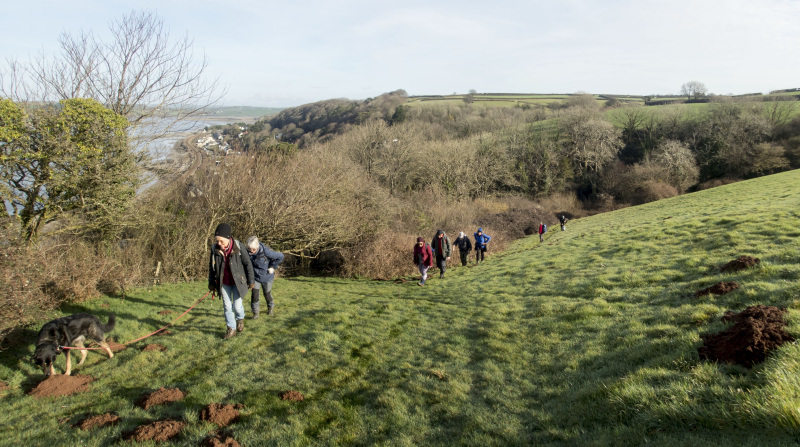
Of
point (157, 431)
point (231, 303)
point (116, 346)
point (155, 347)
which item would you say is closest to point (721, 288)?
point (157, 431)

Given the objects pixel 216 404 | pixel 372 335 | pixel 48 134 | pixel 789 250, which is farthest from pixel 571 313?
pixel 48 134

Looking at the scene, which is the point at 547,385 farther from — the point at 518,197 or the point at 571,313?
the point at 518,197

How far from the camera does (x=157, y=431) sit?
4551 millimetres

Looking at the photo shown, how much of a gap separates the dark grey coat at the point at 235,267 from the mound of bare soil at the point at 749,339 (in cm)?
783

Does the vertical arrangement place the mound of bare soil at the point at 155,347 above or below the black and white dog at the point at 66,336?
below

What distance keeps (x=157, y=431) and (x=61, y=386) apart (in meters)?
3.25

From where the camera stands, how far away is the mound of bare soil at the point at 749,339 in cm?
418

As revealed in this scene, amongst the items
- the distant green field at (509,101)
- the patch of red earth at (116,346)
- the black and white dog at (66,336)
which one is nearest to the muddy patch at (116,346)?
the patch of red earth at (116,346)

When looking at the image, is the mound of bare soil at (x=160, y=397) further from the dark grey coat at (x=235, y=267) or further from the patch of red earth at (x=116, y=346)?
the patch of red earth at (x=116, y=346)

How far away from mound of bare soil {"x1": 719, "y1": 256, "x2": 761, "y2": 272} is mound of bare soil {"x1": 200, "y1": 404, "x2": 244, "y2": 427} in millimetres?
9948

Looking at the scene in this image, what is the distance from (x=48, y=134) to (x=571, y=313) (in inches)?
535

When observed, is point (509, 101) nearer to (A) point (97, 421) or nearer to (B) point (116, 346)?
(B) point (116, 346)

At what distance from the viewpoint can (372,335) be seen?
8.28 m

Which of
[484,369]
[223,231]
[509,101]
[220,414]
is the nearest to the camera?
[220,414]
